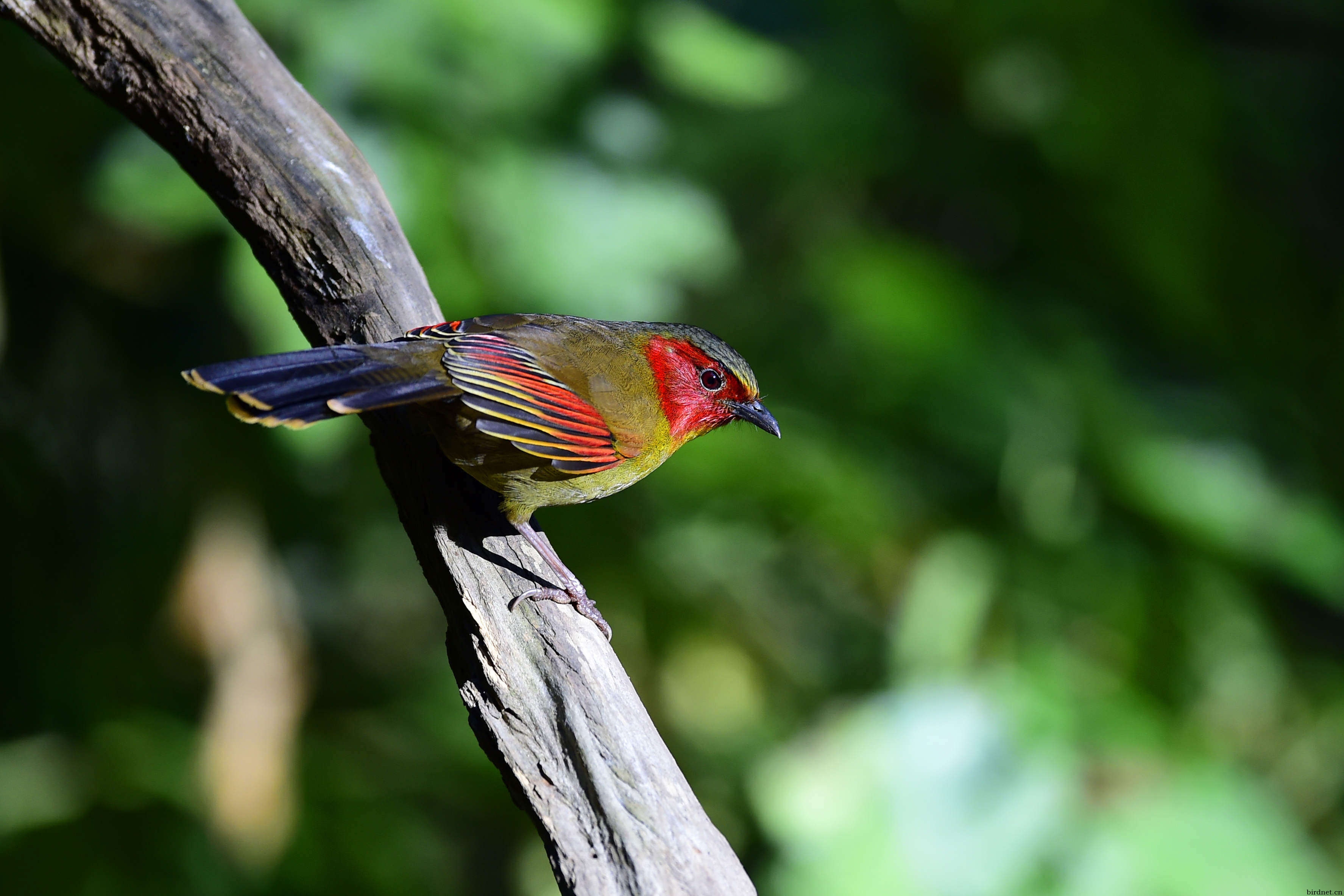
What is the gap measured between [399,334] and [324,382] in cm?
45

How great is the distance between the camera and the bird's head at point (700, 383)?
2.88 metres

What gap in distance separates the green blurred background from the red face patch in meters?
0.73

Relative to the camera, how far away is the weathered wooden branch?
1.97m

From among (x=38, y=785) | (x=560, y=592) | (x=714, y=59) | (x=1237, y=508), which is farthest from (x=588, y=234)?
(x=38, y=785)

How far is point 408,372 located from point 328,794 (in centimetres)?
282

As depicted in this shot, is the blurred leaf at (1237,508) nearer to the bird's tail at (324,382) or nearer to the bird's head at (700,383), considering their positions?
the bird's head at (700,383)

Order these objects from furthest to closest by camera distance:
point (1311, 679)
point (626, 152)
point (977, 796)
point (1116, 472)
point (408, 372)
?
1. point (1311, 679)
2. point (1116, 472)
3. point (626, 152)
4. point (977, 796)
5. point (408, 372)

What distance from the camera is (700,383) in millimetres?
2941

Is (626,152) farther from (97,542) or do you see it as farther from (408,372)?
(97,542)

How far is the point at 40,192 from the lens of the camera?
379cm

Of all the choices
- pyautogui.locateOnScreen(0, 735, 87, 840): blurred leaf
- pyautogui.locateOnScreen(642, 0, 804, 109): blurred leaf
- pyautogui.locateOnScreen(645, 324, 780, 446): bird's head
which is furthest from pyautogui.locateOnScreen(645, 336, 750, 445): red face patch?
pyautogui.locateOnScreen(0, 735, 87, 840): blurred leaf

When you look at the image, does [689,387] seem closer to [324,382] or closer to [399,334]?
[399,334]

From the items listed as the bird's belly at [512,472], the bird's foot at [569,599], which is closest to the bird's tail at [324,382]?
the bird's belly at [512,472]

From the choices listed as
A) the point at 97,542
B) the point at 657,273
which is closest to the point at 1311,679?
the point at 657,273
